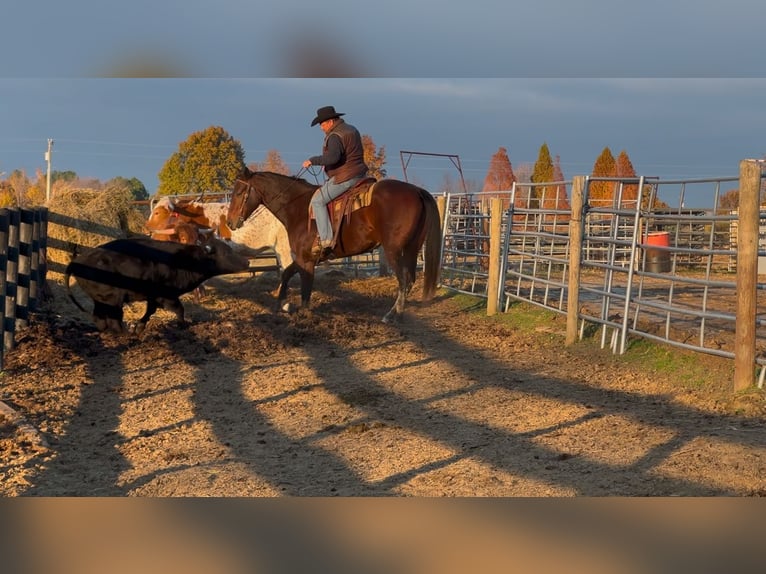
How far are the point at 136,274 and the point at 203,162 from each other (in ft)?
95.6

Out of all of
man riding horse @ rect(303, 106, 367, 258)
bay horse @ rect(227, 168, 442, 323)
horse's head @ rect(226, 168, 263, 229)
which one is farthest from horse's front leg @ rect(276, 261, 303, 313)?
horse's head @ rect(226, 168, 263, 229)

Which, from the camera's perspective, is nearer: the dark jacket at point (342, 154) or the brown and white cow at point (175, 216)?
the dark jacket at point (342, 154)

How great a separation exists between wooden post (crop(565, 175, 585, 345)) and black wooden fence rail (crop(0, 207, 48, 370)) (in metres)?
4.77

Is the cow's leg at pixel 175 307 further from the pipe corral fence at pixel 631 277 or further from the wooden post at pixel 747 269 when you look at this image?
the wooden post at pixel 747 269

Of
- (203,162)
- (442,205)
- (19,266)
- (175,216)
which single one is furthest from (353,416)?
(203,162)

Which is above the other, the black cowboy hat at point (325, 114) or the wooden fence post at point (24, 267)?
the black cowboy hat at point (325, 114)

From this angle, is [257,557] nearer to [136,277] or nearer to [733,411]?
[733,411]

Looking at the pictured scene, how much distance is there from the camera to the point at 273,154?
138 feet

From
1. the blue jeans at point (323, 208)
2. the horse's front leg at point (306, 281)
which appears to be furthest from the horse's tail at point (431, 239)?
the horse's front leg at point (306, 281)

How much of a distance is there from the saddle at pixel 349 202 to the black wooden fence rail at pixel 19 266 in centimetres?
293

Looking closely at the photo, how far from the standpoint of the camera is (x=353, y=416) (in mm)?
4684

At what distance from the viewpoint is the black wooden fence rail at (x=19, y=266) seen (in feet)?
20.5

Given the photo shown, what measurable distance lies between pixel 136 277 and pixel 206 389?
6.93ft

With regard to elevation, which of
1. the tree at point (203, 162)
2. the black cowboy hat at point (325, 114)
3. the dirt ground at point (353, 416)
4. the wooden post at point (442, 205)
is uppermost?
the tree at point (203, 162)
